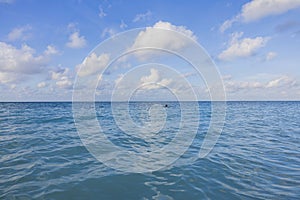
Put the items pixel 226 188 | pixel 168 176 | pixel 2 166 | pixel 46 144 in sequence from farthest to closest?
pixel 46 144
pixel 2 166
pixel 168 176
pixel 226 188

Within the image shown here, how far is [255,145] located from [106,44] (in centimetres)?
1210

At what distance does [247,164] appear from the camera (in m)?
10.3

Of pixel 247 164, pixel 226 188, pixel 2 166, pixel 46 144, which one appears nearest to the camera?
pixel 226 188

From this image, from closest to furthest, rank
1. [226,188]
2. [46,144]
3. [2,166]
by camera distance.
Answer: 1. [226,188]
2. [2,166]
3. [46,144]

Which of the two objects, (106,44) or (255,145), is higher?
(106,44)

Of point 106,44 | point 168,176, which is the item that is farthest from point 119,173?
point 106,44

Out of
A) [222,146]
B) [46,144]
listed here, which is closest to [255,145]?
[222,146]

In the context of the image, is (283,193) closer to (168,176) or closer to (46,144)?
(168,176)

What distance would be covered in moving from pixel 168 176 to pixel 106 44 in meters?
5.43

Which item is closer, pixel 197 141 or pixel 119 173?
pixel 119 173

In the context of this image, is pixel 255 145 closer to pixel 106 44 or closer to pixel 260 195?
pixel 260 195

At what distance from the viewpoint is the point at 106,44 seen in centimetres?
748

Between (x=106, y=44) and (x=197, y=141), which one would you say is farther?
(x=197, y=141)

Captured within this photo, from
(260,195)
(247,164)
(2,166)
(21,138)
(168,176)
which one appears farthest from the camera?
(21,138)
